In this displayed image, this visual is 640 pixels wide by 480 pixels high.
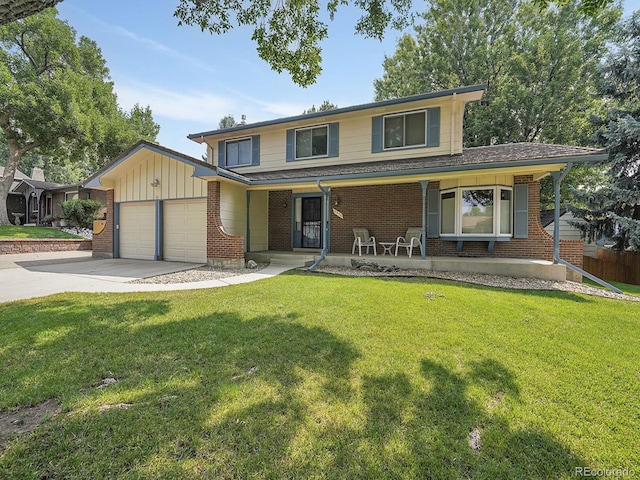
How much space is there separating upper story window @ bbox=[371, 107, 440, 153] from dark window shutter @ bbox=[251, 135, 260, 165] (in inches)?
185

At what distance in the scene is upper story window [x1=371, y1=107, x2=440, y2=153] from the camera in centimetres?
958

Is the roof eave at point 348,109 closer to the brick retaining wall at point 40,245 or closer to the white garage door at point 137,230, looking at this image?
the white garage door at point 137,230

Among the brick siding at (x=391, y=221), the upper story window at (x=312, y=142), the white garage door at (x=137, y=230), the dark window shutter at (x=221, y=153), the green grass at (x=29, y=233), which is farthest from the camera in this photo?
the green grass at (x=29, y=233)

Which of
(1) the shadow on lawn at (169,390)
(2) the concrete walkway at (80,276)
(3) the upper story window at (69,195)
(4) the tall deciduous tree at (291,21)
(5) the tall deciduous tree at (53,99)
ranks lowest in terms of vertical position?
(1) the shadow on lawn at (169,390)

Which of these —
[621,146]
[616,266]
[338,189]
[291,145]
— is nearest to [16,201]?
[291,145]

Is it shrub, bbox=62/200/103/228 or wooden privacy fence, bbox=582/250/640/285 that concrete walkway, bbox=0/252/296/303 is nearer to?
shrub, bbox=62/200/103/228

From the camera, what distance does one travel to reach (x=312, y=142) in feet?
36.7

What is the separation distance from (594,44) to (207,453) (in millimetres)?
23088

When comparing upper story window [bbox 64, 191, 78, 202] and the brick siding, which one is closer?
the brick siding

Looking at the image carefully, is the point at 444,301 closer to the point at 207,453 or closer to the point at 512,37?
the point at 207,453

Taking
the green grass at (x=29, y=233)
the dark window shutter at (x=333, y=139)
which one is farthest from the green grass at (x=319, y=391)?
the green grass at (x=29, y=233)

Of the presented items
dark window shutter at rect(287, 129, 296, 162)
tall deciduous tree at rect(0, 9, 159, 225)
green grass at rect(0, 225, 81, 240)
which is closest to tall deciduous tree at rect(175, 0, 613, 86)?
dark window shutter at rect(287, 129, 296, 162)

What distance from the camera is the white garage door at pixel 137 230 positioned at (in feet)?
35.0

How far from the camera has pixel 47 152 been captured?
1769 centimetres
